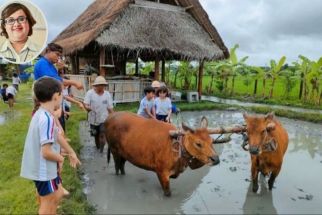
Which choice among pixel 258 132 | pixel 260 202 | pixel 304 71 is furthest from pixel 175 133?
pixel 304 71

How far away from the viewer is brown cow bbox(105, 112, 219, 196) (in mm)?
4219

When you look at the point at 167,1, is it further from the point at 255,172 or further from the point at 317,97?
the point at 255,172

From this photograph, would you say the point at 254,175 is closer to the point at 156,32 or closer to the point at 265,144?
the point at 265,144

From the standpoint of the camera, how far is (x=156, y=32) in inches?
550

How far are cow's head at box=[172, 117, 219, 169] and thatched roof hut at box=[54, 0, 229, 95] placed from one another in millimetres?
8748

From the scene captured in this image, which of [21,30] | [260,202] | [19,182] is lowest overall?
[260,202]

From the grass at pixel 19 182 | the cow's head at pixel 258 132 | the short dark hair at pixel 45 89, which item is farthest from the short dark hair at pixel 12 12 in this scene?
the cow's head at pixel 258 132

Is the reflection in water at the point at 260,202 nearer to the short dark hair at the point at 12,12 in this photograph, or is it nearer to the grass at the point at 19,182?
the grass at the point at 19,182

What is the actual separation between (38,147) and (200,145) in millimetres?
1985

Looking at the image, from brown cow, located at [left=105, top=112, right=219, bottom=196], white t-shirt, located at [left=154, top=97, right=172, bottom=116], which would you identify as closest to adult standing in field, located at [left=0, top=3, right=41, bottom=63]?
white t-shirt, located at [left=154, top=97, right=172, bottom=116]

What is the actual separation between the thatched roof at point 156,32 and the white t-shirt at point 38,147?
966 centimetres

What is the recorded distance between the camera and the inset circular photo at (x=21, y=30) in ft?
27.4

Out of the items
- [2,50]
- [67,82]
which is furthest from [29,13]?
[67,82]

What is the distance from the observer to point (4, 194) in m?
4.52
